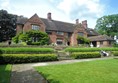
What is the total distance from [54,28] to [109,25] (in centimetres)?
4115

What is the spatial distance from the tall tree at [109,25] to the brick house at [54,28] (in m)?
30.3

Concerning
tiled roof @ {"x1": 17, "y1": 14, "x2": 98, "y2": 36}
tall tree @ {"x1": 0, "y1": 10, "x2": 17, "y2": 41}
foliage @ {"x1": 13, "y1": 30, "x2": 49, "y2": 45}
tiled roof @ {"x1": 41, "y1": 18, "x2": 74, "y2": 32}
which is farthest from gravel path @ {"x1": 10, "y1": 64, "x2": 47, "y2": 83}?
tall tree @ {"x1": 0, "y1": 10, "x2": 17, "y2": 41}

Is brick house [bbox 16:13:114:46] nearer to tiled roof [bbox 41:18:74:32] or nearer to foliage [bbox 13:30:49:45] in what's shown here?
tiled roof [bbox 41:18:74:32]

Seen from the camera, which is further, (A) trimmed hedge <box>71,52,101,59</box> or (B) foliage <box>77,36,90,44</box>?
(B) foliage <box>77,36,90,44</box>

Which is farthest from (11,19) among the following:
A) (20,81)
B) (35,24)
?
(20,81)

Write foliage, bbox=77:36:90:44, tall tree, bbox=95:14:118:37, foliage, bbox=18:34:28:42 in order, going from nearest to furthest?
foliage, bbox=18:34:28:42 → foliage, bbox=77:36:90:44 → tall tree, bbox=95:14:118:37

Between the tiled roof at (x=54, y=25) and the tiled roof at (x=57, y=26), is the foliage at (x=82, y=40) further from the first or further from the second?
the tiled roof at (x=57, y=26)

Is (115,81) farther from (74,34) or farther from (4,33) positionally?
(4,33)

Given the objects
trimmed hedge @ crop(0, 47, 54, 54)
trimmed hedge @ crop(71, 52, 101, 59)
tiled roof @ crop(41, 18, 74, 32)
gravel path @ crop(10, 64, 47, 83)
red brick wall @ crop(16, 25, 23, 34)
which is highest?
tiled roof @ crop(41, 18, 74, 32)

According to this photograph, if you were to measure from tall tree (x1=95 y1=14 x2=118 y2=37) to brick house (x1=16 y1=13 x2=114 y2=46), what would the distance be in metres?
30.3

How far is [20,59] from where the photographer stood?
20.9 m

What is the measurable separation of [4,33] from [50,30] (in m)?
22.2

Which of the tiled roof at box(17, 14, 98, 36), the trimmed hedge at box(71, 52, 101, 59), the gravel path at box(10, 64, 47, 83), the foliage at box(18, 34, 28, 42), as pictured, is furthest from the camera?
the tiled roof at box(17, 14, 98, 36)

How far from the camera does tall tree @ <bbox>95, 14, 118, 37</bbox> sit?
249ft
